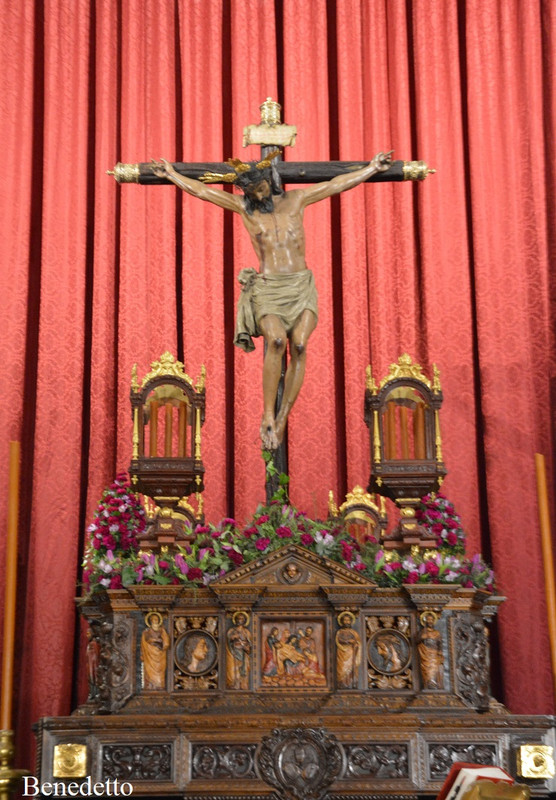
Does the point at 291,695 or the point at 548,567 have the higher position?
the point at 548,567

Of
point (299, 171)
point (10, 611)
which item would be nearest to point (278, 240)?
point (299, 171)

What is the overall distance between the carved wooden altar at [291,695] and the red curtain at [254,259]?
2.04m

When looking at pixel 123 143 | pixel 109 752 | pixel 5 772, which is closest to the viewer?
pixel 5 772

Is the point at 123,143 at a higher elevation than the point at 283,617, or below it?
higher

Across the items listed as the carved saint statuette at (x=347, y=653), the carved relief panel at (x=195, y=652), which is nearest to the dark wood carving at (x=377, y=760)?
the carved saint statuette at (x=347, y=653)

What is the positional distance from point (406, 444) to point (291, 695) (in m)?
1.10

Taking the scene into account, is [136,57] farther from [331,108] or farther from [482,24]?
[482,24]

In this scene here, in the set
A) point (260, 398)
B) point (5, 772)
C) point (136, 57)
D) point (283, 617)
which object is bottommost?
point (5, 772)

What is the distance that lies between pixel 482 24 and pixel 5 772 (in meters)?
5.52

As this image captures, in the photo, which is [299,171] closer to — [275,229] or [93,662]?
[275,229]

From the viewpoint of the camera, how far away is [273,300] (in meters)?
4.98

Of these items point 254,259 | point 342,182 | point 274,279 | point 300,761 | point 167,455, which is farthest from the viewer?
point 254,259

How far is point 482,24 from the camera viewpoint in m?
7.38

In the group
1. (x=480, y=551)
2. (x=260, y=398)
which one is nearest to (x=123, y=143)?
(x=260, y=398)
